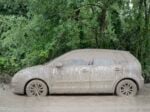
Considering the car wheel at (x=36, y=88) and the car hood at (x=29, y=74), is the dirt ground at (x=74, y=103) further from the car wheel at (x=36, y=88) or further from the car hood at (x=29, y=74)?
the car hood at (x=29, y=74)

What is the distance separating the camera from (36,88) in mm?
12719

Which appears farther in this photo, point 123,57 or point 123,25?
point 123,25

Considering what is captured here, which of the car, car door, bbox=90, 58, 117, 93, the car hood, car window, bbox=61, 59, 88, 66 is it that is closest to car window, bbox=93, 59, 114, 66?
the car

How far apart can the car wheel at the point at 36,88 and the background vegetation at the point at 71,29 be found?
7.25ft

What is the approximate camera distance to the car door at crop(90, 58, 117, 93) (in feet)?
41.6

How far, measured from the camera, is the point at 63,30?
566 inches

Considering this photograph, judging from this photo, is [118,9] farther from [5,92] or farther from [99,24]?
[5,92]

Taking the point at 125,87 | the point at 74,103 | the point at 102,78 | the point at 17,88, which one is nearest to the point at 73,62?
the point at 102,78

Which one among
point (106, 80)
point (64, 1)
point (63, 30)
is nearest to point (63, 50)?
point (63, 30)

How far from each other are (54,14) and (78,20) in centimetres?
98

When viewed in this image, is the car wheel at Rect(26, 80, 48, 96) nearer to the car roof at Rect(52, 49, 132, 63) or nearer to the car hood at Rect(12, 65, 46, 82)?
the car hood at Rect(12, 65, 46, 82)

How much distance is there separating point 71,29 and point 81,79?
256cm

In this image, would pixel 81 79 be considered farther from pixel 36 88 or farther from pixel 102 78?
pixel 36 88

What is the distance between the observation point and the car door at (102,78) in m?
12.7
